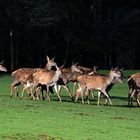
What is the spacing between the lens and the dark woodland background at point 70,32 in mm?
51438

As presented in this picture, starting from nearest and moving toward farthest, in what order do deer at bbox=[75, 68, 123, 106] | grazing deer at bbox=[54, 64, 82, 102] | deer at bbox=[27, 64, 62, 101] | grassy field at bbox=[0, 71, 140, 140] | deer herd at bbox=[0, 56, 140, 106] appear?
grassy field at bbox=[0, 71, 140, 140] < deer at bbox=[75, 68, 123, 106] < deer herd at bbox=[0, 56, 140, 106] < deer at bbox=[27, 64, 62, 101] < grazing deer at bbox=[54, 64, 82, 102]

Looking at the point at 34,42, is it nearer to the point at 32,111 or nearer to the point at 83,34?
the point at 83,34

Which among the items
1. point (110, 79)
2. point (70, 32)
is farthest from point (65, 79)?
point (70, 32)

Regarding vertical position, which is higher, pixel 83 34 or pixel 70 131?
pixel 83 34

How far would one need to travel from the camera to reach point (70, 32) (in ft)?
183

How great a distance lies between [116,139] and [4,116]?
4057 mm

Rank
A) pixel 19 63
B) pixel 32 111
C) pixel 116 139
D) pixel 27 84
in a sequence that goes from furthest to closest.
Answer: pixel 19 63 → pixel 27 84 → pixel 32 111 → pixel 116 139

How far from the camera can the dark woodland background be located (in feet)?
169

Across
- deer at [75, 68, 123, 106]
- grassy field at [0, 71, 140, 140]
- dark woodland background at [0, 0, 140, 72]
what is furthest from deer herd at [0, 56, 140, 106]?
dark woodland background at [0, 0, 140, 72]

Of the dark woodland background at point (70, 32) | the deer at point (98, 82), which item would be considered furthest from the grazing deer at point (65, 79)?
the dark woodland background at point (70, 32)

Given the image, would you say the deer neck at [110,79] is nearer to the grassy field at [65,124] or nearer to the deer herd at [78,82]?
the deer herd at [78,82]

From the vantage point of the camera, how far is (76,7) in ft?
192

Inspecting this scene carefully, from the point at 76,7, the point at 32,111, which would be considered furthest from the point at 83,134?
the point at 76,7

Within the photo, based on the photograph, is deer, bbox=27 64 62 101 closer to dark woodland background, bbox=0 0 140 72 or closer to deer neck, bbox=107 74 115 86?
deer neck, bbox=107 74 115 86
